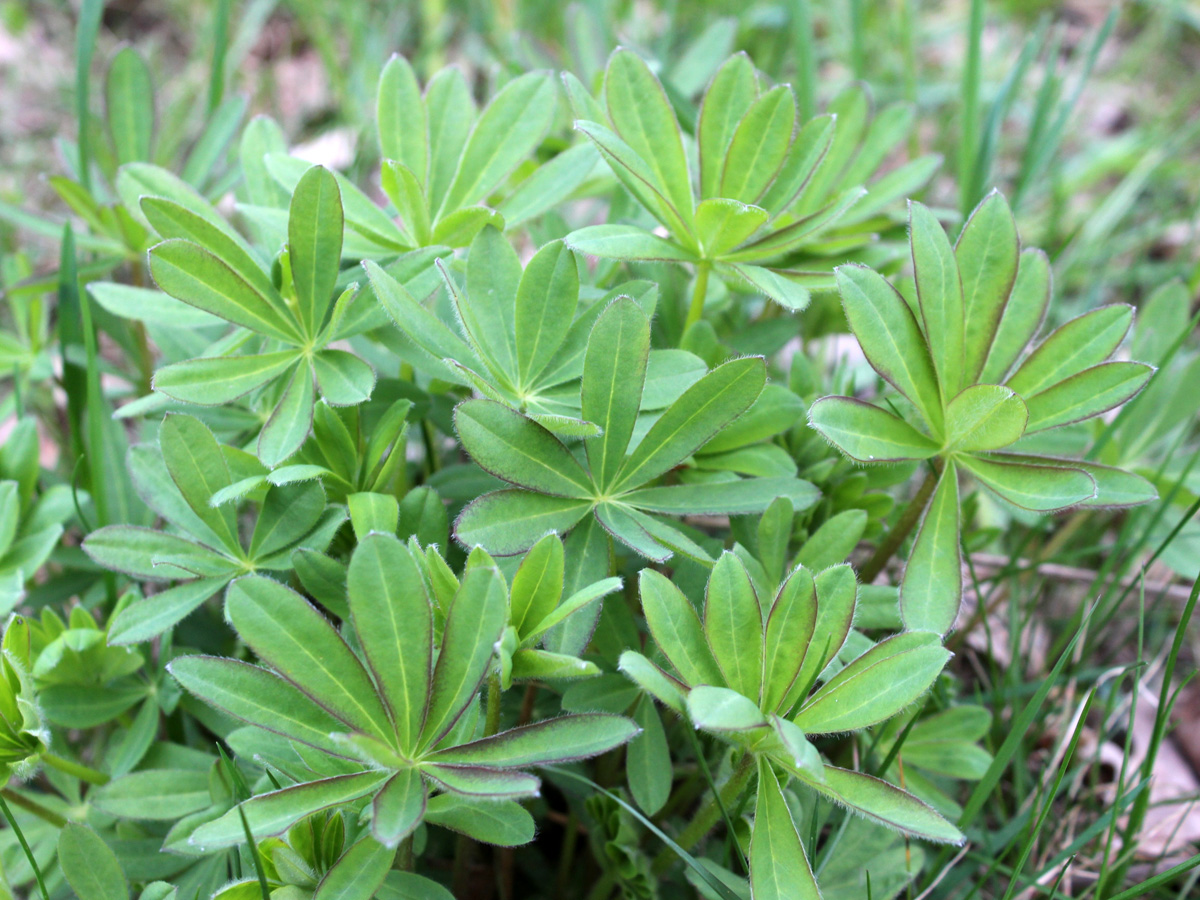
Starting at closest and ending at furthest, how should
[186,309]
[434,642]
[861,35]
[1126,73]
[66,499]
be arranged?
[434,642] → [186,309] → [66,499] → [861,35] → [1126,73]

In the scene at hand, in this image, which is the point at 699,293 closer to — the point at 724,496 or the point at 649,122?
the point at 649,122

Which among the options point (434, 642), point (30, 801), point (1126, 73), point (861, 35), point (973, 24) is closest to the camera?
point (434, 642)

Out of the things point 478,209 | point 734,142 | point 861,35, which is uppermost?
point 861,35

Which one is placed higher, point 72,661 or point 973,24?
point 973,24

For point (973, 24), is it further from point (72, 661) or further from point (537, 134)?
point (72, 661)

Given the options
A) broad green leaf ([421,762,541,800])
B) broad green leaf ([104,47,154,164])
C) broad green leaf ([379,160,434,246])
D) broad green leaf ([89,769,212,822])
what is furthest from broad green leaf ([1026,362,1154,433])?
broad green leaf ([104,47,154,164])

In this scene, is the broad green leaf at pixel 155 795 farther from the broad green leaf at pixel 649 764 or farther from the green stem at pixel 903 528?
the green stem at pixel 903 528

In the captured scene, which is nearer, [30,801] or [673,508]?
[673,508]

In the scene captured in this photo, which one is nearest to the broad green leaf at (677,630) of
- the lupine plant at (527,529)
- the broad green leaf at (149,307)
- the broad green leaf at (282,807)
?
the lupine plant at (527,529)

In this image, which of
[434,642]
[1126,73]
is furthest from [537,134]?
[1126,73]
